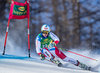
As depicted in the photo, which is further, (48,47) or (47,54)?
(48,47)

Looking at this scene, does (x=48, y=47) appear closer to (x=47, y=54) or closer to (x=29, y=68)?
(x=47, y=54)

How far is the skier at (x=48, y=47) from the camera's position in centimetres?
512

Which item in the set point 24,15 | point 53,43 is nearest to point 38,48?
point 53,43

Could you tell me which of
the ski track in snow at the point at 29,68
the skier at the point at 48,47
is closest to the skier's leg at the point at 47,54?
the skier at the point at 48,47

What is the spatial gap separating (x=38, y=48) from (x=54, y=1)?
24.5 feet

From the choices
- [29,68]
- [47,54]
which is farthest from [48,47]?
[29,68]

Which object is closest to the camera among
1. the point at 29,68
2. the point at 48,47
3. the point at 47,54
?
the point at 29,68

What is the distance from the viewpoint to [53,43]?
575cm

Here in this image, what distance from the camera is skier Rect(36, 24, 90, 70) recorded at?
512 cm

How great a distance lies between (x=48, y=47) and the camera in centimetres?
561

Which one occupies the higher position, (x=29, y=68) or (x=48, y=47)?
(x=48, y=47)

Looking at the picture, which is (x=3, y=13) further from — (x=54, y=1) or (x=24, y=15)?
(x=24, y=15)

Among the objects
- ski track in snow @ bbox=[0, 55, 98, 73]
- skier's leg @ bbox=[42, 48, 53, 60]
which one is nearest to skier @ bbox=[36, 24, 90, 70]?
skier's leg @ bbox=[42, 48, 53, 60]

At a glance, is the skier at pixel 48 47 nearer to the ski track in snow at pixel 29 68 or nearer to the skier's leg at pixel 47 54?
the skier's leg at pixel 47 54
